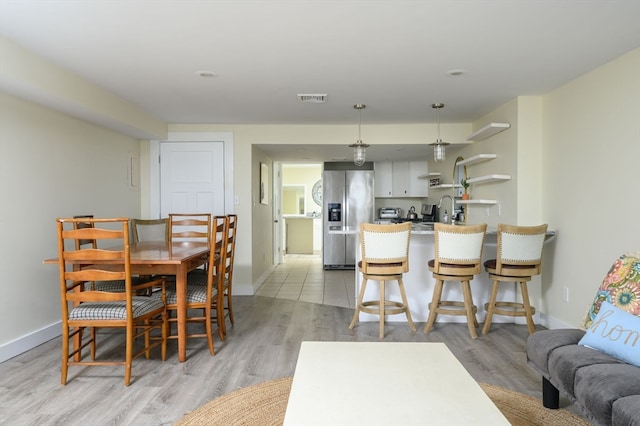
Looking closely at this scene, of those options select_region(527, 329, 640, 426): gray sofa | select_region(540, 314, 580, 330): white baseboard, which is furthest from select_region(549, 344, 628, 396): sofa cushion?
select_region(540, 314, 580, 330): white baseboard

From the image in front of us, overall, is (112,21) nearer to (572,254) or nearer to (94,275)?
(94,275)

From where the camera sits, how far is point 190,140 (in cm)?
525

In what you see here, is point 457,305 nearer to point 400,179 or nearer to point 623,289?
point 623,289

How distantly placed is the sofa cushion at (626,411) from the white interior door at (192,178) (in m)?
4.48

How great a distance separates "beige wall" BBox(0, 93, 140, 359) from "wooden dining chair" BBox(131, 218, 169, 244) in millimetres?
445

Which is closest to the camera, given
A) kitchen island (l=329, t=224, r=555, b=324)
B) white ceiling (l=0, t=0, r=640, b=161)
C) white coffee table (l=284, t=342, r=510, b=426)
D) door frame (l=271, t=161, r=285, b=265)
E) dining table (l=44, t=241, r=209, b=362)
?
white coffee table (l=284, t=342, r=510, b=426)

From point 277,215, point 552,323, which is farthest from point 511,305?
point 277,215

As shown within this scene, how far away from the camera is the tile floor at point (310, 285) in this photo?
5039 mm

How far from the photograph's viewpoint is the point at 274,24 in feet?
7.75

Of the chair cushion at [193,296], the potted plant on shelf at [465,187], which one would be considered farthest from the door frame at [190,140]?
the potted plant on shelf at [465,187]

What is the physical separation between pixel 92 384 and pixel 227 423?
106 cm

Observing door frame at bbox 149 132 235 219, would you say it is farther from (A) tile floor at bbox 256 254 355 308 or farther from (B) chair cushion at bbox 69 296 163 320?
(B) chair cushion at bbox 69 296 163 320

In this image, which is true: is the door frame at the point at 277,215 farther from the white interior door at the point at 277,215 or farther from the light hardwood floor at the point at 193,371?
the light hardwood floor at the point at 193,371

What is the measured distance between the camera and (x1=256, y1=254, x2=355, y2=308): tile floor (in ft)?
16.5
